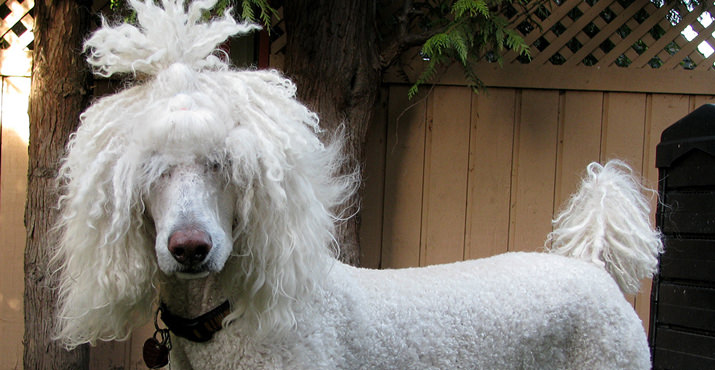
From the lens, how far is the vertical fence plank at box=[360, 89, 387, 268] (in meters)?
3.16

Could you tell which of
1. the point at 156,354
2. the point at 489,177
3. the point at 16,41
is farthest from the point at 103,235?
the point at 16,41

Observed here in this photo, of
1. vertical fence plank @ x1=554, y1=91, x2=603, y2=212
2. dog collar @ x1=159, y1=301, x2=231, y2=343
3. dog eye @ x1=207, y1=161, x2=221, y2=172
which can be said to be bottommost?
dog collar @ x1=159, y1=301, x2=231, y2=343

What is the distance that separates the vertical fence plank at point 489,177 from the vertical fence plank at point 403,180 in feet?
0.95

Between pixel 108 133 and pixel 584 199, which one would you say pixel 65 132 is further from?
pixel 584 199

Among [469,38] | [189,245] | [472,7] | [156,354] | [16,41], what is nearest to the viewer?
[189,245]

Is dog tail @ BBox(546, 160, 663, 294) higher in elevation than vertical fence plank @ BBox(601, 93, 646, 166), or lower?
lower

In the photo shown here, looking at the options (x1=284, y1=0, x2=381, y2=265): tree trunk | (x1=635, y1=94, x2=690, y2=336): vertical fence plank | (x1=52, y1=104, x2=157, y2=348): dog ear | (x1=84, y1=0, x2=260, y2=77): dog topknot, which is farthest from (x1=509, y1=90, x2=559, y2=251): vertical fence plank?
(x1=52, y1=104, x2=157, y2=348): dog ear

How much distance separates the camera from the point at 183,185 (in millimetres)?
1160

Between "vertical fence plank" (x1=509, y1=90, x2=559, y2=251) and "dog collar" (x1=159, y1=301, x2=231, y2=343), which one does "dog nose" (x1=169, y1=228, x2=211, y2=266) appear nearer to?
"dog collar" (x1=159, y1=301, x2=231, y2=343)

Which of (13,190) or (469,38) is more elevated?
(469,38)

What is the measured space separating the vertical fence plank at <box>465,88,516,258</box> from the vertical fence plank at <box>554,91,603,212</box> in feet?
0.92

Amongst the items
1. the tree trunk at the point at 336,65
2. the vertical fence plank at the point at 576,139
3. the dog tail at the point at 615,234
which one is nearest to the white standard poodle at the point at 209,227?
the dog tail at the point at 615,234

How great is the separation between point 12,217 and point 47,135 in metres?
0.72

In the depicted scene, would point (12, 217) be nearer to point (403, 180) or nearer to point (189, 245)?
point (403, 180)
